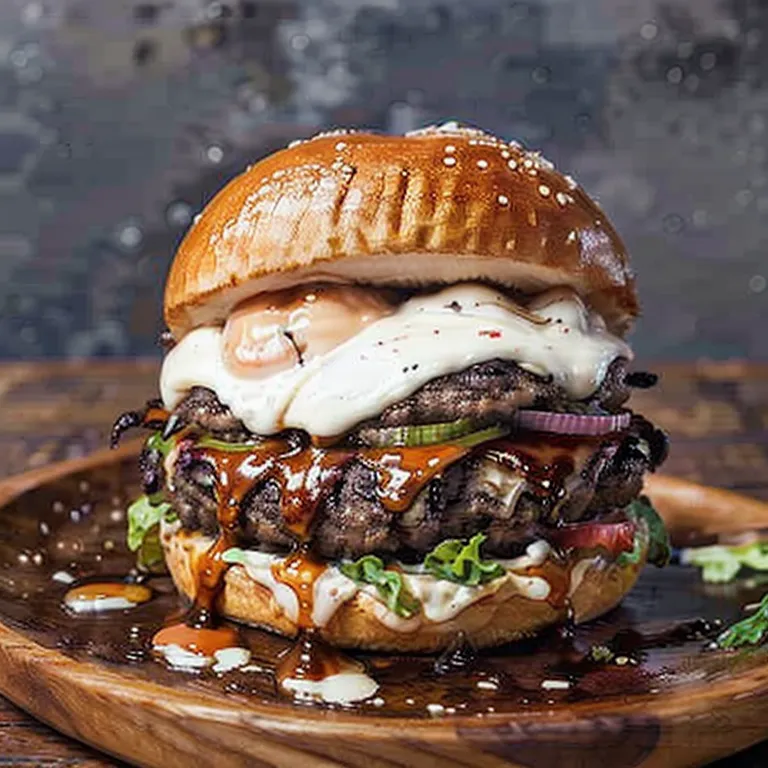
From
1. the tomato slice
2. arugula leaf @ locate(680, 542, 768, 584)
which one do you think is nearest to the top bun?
the tomato slice

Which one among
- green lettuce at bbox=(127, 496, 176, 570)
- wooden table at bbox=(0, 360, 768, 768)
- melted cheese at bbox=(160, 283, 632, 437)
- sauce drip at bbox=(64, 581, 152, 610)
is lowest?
sauce drip at bbox=(64, 581, 152, 610)

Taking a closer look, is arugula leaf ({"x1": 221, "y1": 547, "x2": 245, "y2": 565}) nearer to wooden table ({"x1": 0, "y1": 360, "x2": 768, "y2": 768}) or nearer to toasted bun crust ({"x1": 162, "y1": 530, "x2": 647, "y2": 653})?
toasted bun crust ({"x1": 162, "y1": 530, "x2": 647, "y2": 653})

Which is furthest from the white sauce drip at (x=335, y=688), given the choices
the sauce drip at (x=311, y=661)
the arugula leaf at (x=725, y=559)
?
the arugula leaf at (x=725, y=559)

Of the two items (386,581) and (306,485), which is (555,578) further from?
(306,485)

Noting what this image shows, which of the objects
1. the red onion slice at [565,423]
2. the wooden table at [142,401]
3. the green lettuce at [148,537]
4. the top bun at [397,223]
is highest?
the wooden table at [142,401]

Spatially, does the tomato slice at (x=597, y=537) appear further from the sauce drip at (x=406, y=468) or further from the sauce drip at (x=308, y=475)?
the sauce drip at (x=406, y=468)

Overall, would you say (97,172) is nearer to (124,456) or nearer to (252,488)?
(124,456)

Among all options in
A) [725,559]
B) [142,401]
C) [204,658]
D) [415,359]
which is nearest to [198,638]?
[204,658]
